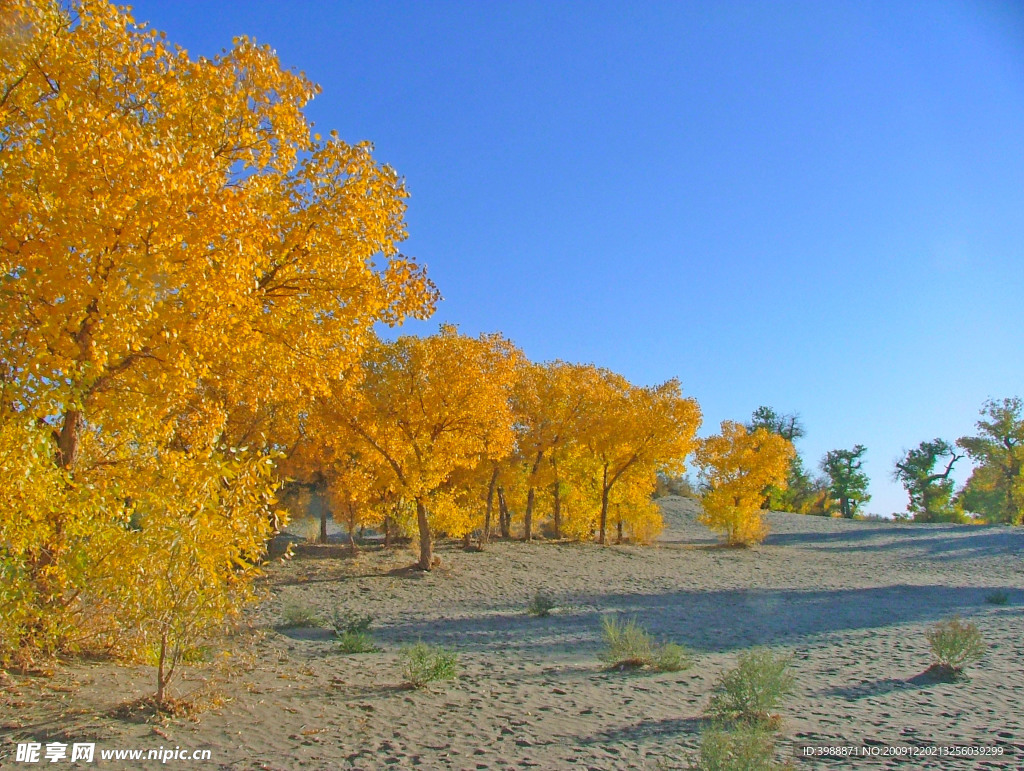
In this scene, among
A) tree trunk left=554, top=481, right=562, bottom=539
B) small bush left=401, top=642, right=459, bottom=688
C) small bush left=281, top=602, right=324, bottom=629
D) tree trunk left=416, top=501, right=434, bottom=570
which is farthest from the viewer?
tree trunk left=554, top=481, right=562, bottom=539

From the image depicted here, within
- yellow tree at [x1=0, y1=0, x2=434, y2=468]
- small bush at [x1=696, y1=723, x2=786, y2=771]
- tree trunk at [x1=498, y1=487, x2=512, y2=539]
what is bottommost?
small bush at [x1=696, y1=723, x2=786, y2=771]

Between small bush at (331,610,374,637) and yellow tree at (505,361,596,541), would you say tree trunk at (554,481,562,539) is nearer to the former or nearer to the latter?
yellow tree at (505,361,596,541)

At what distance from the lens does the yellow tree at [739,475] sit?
128 ft

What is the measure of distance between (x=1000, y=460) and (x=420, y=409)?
59257 mm

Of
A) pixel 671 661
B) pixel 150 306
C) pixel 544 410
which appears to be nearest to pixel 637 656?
pixel 671 661

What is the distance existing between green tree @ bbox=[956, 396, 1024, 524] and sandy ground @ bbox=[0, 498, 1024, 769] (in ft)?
145

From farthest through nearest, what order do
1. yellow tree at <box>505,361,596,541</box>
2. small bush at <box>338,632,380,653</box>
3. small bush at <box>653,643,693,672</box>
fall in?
1. yellow tree at <box>505,361,596,541</box>
2. small bush at <box>338,632,380,653</box>
3. small bush at <box>653,643,693,672</box>

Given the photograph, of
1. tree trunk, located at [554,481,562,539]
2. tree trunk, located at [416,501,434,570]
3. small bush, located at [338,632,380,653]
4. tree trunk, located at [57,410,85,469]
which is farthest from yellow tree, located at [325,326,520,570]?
tree trunk, located at [554,481,562,539]

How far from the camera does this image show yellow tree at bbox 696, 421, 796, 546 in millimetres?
39094

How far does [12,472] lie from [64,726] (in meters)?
2.26

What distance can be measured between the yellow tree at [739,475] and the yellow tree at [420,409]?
74.6 ft

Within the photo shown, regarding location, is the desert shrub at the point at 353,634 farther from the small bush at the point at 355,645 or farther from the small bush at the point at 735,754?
the small bush at the point at 735,754

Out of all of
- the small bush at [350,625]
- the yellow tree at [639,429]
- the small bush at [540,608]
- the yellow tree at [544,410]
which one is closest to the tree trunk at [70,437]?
the small bush at [350,625]

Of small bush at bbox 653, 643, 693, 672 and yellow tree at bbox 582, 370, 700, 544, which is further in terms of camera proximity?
yellow tree at bbox 582, 370, 700, 544
